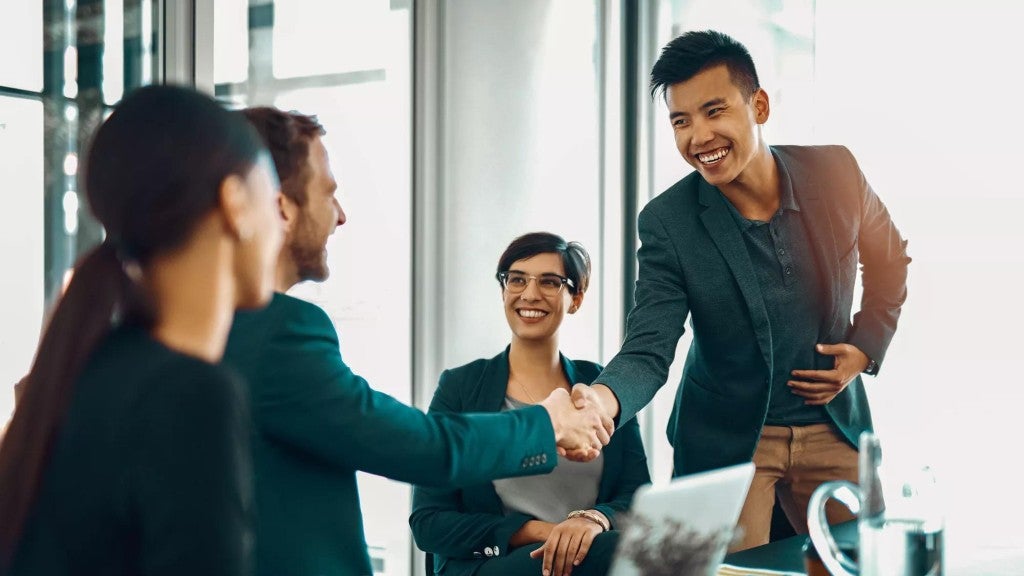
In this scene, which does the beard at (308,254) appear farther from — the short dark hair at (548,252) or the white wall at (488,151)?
the white wall at (488,151)

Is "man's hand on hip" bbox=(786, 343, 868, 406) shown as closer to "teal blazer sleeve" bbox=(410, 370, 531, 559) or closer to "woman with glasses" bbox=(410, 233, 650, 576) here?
"woman with glasses" bbox=(410, 233, 650, 576)

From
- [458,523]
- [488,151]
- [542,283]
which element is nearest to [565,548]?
[458,523]

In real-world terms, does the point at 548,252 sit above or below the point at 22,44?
below

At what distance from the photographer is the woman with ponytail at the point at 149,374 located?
31.6 inches

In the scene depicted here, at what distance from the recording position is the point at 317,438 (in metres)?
1.41

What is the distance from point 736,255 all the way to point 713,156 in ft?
0.77

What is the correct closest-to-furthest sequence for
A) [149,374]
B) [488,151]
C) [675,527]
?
[149,374] < [675,527] < [488,151]

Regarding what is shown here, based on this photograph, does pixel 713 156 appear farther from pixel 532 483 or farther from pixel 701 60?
pixel 532 483

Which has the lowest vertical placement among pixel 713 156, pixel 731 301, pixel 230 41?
pixel 731 301

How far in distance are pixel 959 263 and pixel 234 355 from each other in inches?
114

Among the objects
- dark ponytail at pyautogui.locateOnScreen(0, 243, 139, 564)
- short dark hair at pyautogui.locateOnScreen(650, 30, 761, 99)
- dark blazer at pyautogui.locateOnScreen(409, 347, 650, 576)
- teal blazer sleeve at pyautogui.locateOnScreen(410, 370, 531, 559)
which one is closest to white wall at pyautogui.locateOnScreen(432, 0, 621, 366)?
dark blazer at pyautogui.locateOnScreen(409, 347, 650, 576)

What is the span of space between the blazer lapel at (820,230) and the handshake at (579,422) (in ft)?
2.08

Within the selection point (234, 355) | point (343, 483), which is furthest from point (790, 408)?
point (234, 355)

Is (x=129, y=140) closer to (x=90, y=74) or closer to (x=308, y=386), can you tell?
(x=308, y=386)
